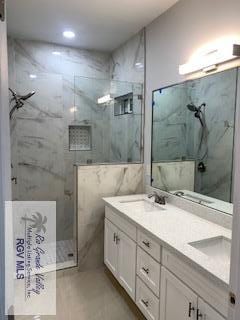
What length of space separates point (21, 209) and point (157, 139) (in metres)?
1.90

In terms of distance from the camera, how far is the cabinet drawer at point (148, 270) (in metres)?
1.78

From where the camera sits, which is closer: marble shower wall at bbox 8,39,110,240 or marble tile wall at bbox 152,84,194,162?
marble tile wall at bbox 152,84,194,162

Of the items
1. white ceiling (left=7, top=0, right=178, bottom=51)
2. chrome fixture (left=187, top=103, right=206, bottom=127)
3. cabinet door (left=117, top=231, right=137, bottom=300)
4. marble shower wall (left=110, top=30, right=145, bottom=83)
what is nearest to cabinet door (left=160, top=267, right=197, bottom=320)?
cabinet door (left=117, top=231, right=137, bottom=300)

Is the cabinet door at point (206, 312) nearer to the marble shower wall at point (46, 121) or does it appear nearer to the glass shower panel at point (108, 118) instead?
the glass shower panel at point (108, 118)

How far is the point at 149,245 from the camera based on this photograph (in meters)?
1.87

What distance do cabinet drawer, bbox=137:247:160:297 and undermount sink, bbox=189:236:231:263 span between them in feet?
1.08

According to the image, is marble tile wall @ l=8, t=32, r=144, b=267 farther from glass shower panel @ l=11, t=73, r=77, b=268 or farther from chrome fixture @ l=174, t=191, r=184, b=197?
chrome fixture @ l=174, t=191, r=184, b=197

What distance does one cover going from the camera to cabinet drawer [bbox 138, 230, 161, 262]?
5.78 feet

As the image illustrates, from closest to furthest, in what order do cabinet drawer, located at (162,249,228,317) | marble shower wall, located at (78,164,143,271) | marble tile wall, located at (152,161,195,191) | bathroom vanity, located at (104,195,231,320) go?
cabinet drawer, located at (162,249,228,317), bathroom vanity, located at (104,195,231,320), marble tile wall, located at (152,161,195,191), marble shower wall, located at (78,164,143,271)

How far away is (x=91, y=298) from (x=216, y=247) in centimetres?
136

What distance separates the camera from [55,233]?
3.51 metres

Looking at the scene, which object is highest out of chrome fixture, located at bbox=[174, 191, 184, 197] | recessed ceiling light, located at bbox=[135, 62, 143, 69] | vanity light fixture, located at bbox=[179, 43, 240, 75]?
recessed ceiling light, located at bbox=[135, 62, 143, 69]

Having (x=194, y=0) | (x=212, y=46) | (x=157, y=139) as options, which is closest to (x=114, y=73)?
(x=157, y=139)

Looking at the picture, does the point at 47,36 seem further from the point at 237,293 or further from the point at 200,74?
the point at 237,293
